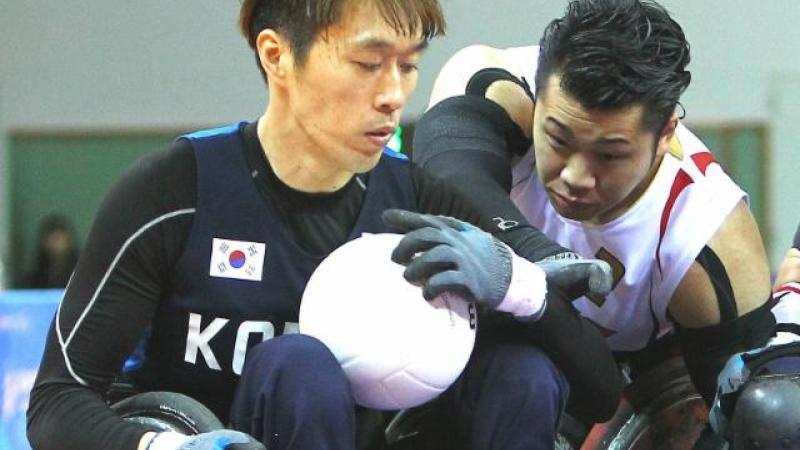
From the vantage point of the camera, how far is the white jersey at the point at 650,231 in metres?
2.47

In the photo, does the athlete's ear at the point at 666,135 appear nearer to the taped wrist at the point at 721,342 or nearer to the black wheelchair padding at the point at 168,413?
the taped wrist at the point at 721,342

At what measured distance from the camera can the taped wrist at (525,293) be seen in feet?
6.46

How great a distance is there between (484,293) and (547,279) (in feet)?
0.64

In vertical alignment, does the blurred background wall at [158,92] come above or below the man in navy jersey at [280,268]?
below

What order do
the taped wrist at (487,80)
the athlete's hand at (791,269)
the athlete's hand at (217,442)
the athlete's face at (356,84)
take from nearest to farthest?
the athlete's hand at (217,442), the athlete's face at (356,84), the taped wrist at (487,80), the athlete's hand at (791,269)

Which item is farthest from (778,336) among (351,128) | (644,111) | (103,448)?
(103,448)

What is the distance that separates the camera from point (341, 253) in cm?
196

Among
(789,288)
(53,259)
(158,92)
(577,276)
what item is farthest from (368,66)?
(158,92)

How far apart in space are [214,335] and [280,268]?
0.46 ft

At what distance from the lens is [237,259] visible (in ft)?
6.68

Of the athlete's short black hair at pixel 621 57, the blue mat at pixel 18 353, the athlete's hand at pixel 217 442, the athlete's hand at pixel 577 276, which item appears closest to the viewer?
the athlete's hand at pixel 217 442

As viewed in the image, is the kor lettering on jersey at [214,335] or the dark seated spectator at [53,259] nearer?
the kor lettering on jersey at [214,335]

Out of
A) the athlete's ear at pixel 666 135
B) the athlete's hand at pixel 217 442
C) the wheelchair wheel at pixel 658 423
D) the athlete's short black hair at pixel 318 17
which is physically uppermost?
the athlete's short black hair at pixel 318 17

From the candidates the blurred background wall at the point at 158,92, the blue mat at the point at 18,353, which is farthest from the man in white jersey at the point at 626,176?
the blurred background wall at the point at 158,92
